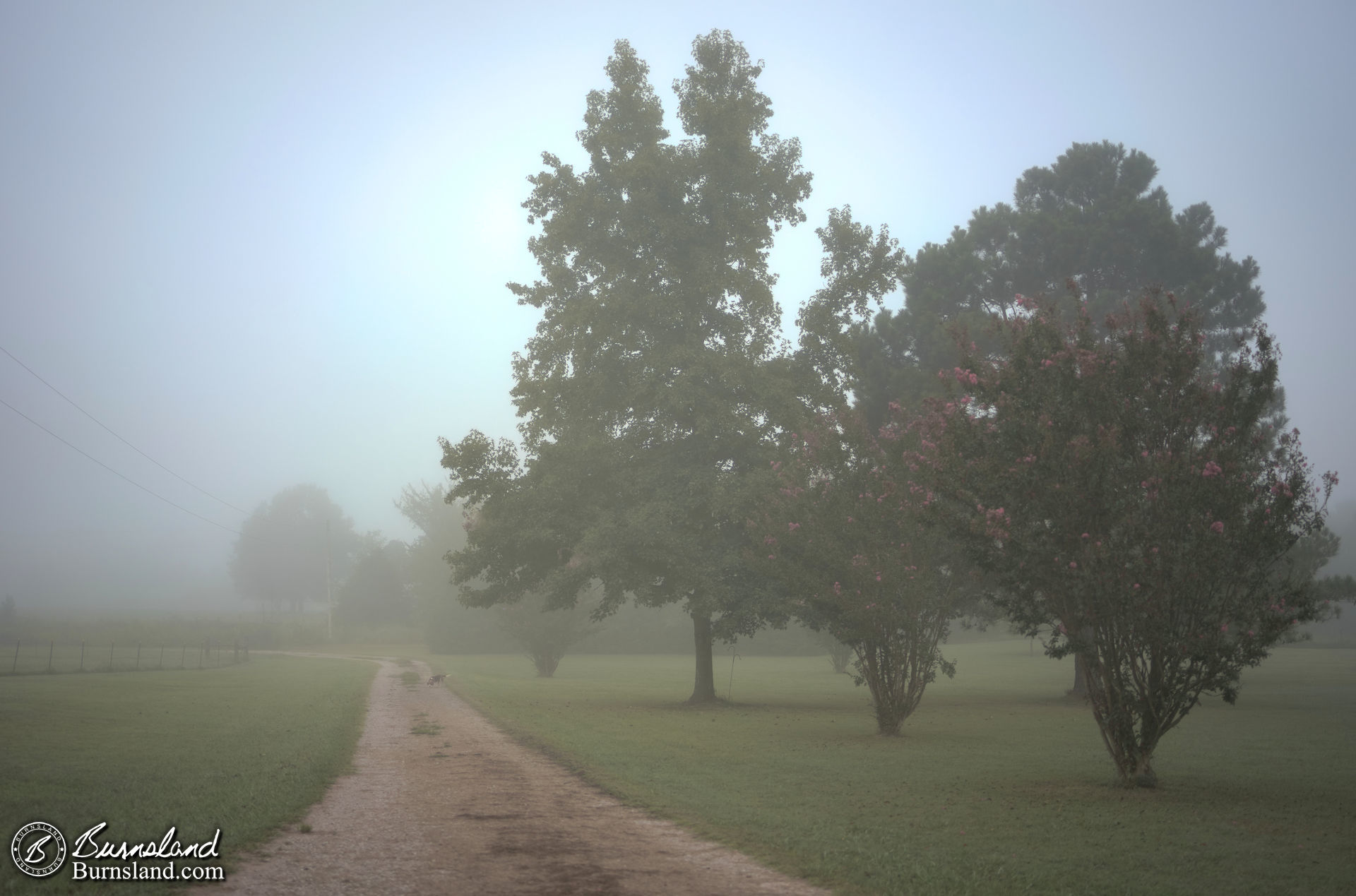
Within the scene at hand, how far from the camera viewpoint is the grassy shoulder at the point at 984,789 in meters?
9.09

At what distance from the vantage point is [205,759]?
50.8 ft

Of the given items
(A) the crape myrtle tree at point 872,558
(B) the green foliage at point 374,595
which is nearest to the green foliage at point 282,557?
(B) the green foliage at point 374,595

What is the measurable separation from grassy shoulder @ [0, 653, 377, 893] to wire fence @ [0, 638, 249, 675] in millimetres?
7903

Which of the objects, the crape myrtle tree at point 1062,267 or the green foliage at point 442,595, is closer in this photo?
the crape myrtle tree at point 1062,267

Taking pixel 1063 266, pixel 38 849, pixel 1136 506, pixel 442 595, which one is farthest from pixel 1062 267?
pixel 442 595

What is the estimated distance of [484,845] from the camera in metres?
9.24

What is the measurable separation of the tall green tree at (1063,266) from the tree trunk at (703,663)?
35.2ft

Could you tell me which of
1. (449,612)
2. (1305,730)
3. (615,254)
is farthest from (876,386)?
(449,612)

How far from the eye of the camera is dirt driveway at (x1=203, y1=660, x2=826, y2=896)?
7.87 meters

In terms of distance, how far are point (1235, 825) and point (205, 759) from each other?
1599 centimetres

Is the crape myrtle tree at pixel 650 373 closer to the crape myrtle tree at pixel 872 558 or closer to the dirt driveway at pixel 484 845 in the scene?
the crape myrtle tree at pixel 872 558

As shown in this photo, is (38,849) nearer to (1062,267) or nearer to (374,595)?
(1062,267)

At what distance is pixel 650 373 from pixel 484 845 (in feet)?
69.1

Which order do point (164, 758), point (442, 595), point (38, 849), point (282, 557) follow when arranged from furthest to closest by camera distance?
point (282, 557) < point (442, 595) < point (164, 758) < point (38, 849)
